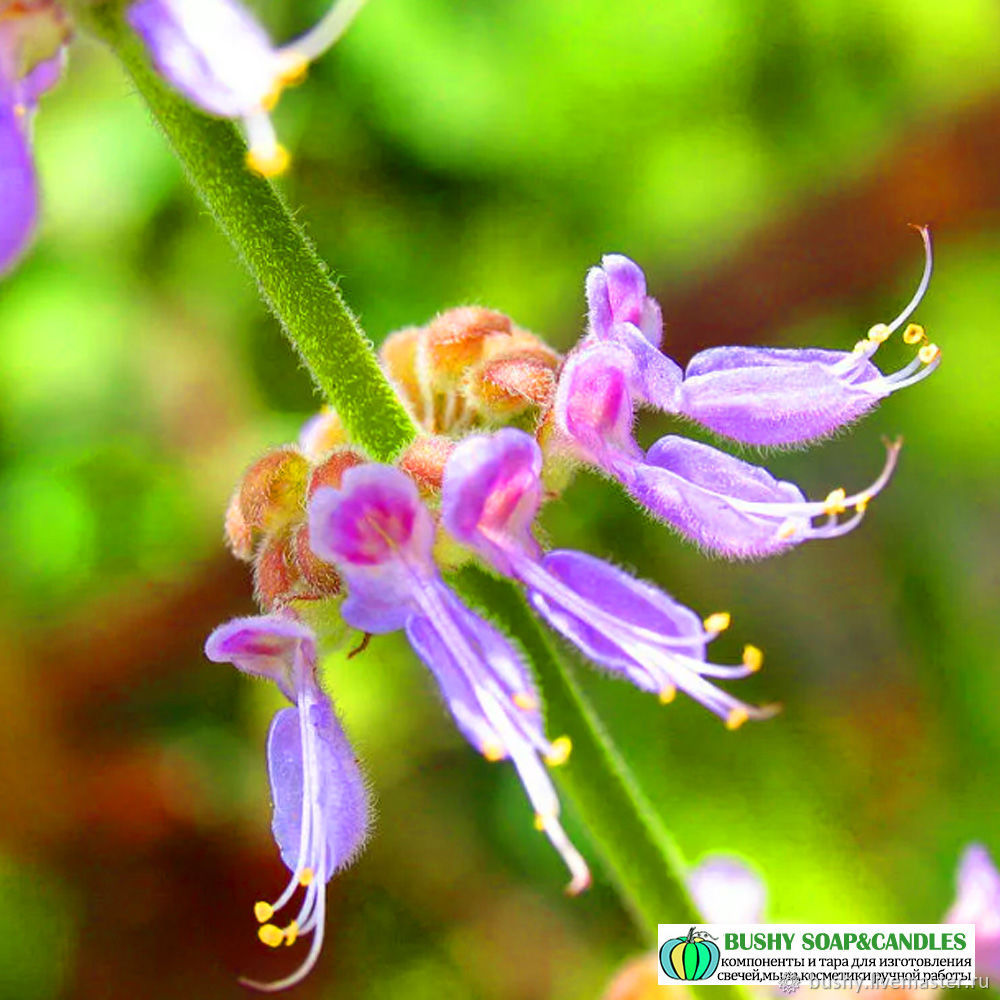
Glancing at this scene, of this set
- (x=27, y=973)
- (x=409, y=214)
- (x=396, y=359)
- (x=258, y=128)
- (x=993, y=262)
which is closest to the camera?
(x=258, y=128)

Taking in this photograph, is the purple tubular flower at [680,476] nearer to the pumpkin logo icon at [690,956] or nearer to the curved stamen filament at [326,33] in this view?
the curved stamen filament at [326,33]

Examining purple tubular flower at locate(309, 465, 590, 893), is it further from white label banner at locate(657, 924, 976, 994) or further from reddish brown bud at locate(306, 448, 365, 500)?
white label banner at locate(657, 924, 976, 994)

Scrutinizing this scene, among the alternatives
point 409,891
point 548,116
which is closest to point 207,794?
point 409,891

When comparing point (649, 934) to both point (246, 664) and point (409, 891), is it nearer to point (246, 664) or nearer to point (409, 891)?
point (246, 664)

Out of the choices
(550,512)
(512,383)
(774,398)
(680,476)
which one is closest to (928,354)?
(774,398)

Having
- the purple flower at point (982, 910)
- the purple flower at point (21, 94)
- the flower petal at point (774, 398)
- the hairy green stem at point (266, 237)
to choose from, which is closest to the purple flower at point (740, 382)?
the flower petal at point (774, 398)
